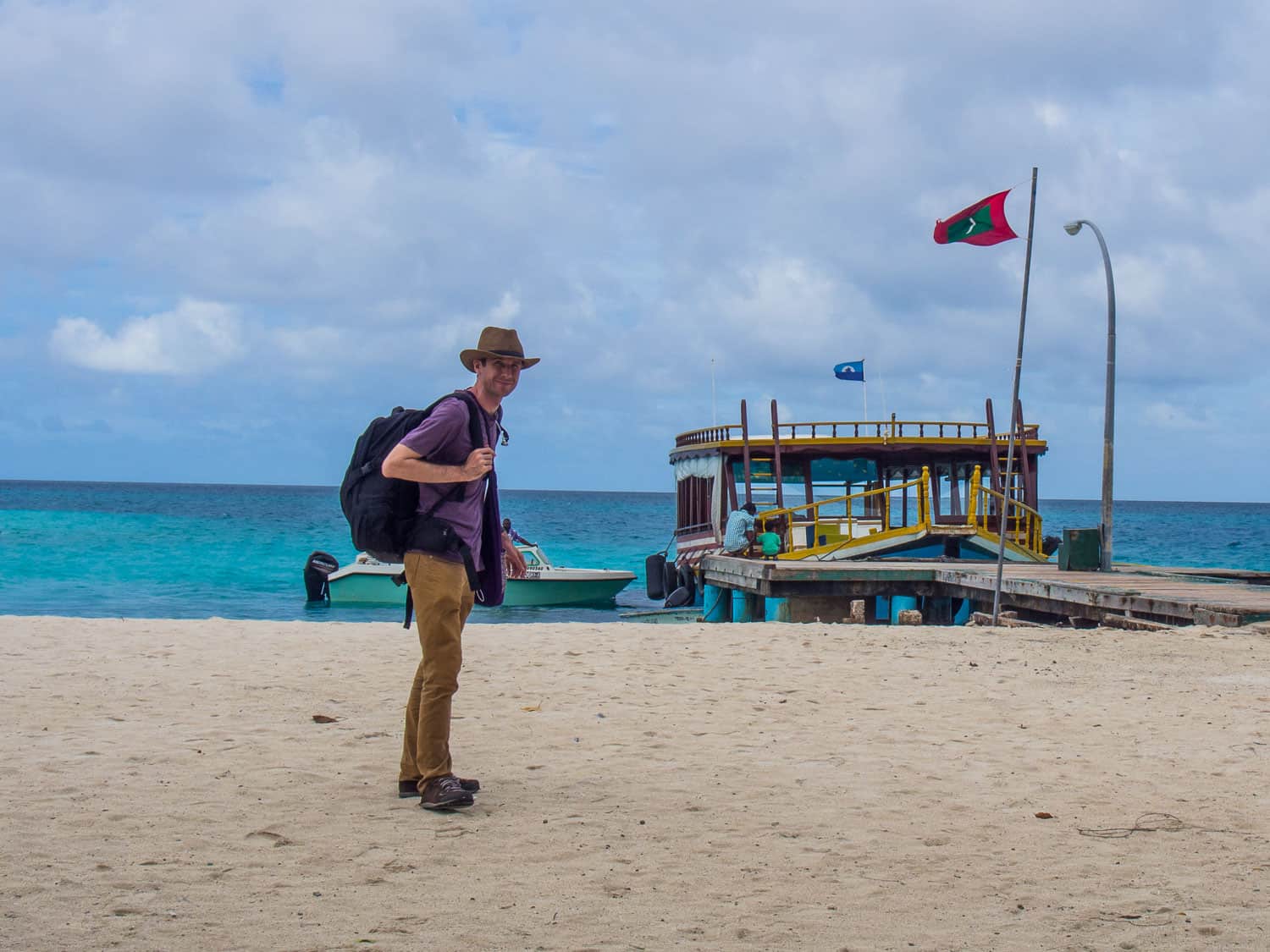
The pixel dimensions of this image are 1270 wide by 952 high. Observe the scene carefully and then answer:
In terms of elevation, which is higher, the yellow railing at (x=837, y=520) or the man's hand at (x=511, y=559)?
the yellow railing at (x=837, y=520)

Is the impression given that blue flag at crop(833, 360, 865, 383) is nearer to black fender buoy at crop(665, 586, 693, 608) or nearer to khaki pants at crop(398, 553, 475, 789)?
black fender buoy at crop(665, 586, 693, 608)

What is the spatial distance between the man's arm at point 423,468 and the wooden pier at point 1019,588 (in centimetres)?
1011

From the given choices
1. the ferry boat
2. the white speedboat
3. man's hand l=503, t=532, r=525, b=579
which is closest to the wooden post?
the ferry boat

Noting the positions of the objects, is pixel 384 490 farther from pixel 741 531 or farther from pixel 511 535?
pixel 741 531

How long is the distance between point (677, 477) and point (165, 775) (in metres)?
23.5

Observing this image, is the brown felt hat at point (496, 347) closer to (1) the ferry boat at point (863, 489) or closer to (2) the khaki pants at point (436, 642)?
(2) the khaki pants at point (436, 642)

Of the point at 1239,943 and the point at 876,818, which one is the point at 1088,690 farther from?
the point at 1239,943

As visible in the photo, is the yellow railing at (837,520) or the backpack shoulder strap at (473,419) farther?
the yellow railing at (837,520)

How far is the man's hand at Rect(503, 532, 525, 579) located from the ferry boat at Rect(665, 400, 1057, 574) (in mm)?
15515

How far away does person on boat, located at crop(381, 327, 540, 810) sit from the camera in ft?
16.4

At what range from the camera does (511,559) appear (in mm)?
5543

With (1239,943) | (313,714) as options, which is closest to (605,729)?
(313,714)

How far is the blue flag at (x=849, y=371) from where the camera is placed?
27.0m

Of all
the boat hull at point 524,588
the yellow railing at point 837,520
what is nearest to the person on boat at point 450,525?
the yellow railing at point 837,520
